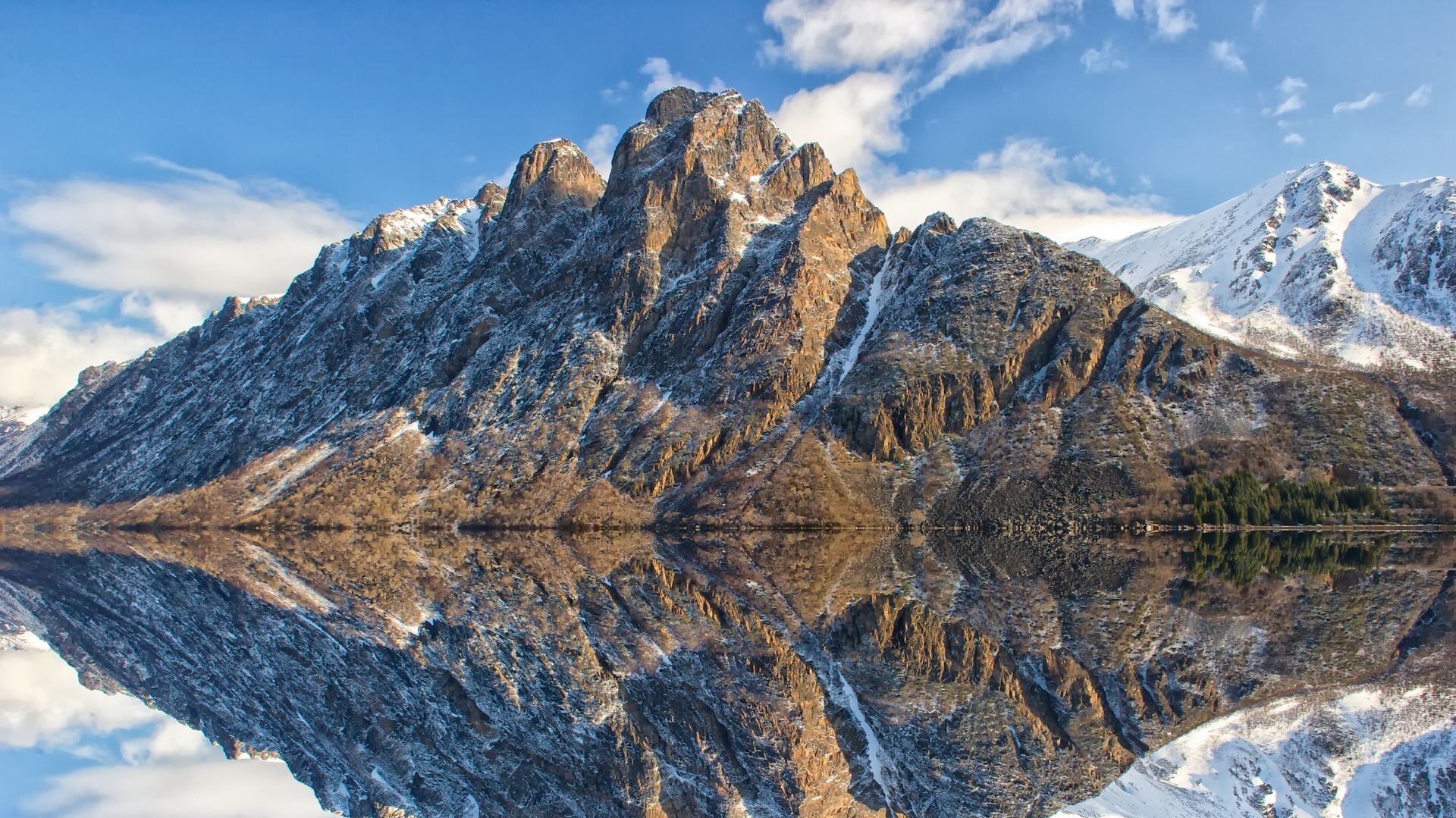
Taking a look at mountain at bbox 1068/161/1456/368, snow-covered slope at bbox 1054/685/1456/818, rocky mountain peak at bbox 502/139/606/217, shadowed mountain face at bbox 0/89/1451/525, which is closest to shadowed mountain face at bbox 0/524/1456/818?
snow-covered slope at bbox 1054/685/1456/818

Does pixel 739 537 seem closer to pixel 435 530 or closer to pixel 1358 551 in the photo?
pixel 435 530

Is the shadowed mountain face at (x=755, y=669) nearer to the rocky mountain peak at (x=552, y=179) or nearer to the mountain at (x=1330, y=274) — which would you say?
the mountain at (x=1330, y=274)

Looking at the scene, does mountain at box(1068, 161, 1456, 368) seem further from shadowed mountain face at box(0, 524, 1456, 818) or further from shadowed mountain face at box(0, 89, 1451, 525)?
shadowed mountain face at box(0, 524, 1456, 818)

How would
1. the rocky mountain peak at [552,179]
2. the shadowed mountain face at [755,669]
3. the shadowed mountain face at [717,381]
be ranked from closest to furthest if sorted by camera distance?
the shadowed mountain face at [755,669]
the shadowed mountain face at [717,381]
the rocky mountain peak at [552,179]

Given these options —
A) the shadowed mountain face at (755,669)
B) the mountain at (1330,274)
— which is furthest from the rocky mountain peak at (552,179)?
the mountain at (1330,274)

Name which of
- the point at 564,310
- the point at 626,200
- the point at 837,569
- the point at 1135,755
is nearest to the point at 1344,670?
the point at 1135,755

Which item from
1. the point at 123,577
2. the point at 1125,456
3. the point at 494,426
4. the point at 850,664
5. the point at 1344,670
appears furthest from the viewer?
the point at 494,426

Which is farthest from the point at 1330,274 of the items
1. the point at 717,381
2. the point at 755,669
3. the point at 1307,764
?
the point at 755,669
